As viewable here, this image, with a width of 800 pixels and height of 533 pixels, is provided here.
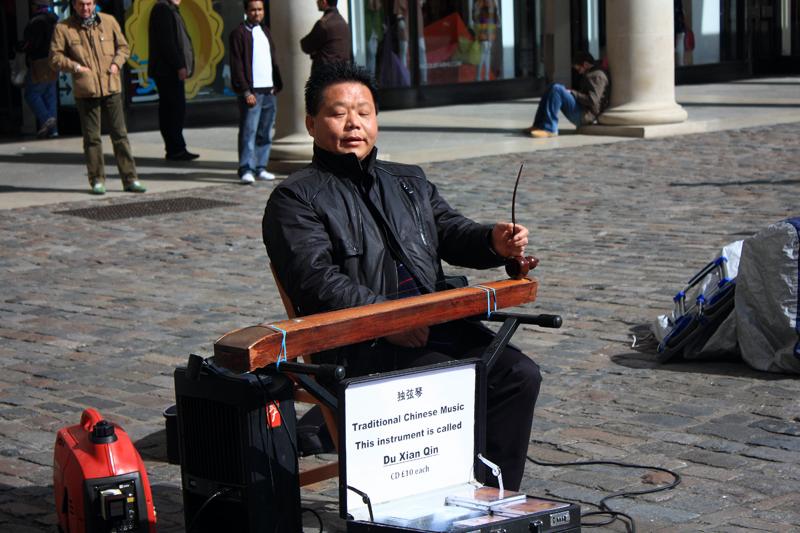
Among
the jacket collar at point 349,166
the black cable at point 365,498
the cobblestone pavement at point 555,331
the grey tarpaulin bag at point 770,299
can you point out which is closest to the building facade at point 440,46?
the cobblestone pavement at point 555,331

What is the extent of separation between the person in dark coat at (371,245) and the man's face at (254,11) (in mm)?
8601

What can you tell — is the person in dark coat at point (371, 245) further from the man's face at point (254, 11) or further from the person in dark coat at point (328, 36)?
the man's face at point (254, 11)

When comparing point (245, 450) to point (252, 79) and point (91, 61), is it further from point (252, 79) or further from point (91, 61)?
point (252, 79)

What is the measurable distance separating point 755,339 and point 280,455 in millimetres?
3009

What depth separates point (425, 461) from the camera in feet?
11.7

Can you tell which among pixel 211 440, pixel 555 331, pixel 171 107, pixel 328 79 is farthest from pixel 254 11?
pixel 211 440

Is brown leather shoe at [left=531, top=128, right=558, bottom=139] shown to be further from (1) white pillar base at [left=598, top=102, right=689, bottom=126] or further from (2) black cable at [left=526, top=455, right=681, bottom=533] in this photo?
(2) black cable at [left=526, top=455, right=681, bottom=533]

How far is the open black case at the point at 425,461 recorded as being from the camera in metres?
3.34

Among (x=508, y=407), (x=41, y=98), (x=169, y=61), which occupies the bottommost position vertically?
(x=508, y=407)

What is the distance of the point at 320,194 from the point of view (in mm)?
4086

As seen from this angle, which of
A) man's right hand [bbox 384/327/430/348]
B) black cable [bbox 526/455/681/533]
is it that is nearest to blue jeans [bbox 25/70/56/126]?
black cable [bbox 526/455/681/533]

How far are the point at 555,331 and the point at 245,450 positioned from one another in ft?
11.5

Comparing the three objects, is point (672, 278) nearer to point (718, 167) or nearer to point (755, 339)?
point (755, 339)

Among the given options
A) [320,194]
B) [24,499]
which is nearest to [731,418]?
[320,194]
